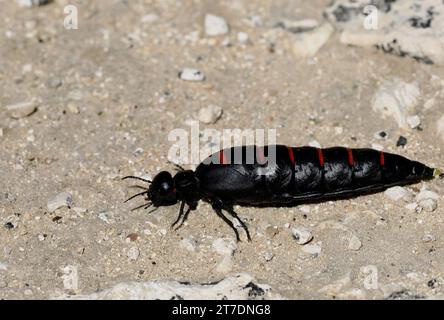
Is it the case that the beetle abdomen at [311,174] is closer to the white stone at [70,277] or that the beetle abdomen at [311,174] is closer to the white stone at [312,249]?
the white stone at [312,249]

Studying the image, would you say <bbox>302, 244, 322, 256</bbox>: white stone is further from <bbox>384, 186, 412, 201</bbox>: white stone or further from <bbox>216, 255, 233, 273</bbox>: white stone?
<bbox>384, 186, 412, 201</bbox>: white stone

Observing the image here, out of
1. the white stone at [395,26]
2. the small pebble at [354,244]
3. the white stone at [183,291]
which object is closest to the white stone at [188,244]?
the white stone at [183,291]

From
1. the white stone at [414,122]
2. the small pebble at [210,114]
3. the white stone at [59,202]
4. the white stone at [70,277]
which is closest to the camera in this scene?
the white stone at [70,277]

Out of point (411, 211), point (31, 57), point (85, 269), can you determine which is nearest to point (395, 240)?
point (411, 211)

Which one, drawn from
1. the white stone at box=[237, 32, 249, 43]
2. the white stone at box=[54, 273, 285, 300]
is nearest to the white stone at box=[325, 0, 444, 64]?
the white stone at box=[237, 32, 249, 43]

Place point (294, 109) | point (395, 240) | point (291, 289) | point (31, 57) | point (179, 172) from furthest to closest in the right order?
point (31, 57) < point (294, 109) < point (179, 172) < point (395, 240) < point (291, 289)

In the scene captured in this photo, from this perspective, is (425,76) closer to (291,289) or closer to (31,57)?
(291,289)
